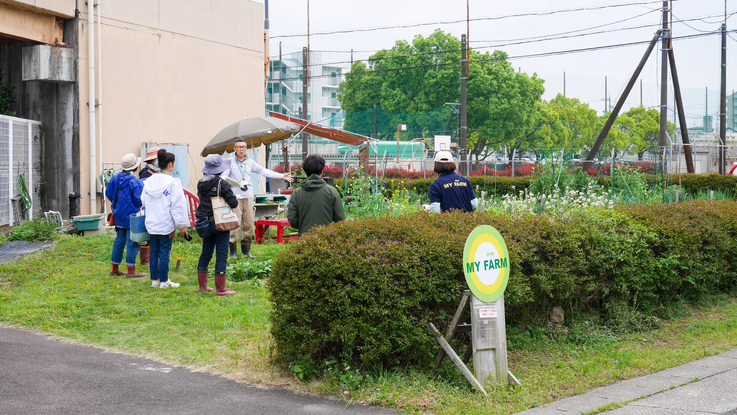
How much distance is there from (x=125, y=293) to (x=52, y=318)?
1344mm

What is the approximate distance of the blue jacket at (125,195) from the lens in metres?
8.69

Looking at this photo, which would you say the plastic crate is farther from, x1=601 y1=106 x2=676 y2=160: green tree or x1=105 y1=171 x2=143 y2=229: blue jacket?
x1=601 y1=106 x2=676 y2=160: green tree

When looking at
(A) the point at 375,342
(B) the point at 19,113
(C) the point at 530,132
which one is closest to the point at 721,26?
(C) the point at 530,132

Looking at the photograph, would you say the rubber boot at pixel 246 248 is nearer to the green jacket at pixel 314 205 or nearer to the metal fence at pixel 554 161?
the green jacket at pixel 314 205

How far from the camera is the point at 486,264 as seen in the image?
4.56 m

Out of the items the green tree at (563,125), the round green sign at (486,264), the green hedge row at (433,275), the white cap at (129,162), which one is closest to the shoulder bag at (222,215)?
the white cap at (129,162)

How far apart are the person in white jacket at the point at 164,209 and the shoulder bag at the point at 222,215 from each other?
809 millimetres

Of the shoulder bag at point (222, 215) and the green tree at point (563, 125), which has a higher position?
the green tree at point (563, 125)

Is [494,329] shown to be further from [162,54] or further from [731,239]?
[162,54]

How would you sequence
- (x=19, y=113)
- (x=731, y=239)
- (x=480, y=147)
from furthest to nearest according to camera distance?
(x=480, y=147), (x=19, y=113), (x=731, y=239)

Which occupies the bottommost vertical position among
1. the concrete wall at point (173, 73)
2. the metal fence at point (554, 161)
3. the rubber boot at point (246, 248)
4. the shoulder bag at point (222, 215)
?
the rubber boot at point (246, 248)

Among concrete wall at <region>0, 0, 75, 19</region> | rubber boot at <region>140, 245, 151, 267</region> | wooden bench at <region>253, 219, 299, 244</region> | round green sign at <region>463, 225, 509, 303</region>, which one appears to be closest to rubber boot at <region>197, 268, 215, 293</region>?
rubber boot at <region>140, 245, 151, 267</region>

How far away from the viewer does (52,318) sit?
21.2ft

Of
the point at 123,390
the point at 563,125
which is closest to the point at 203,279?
the point at 123,390
